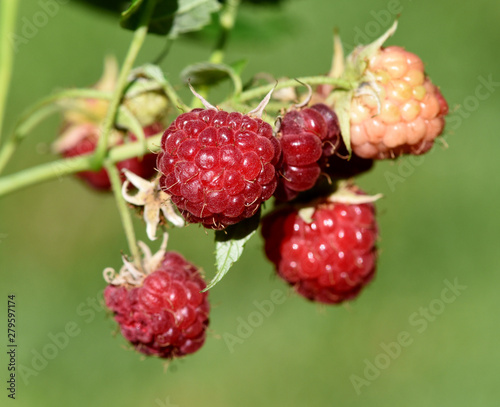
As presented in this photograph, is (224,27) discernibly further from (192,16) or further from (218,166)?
(218,166)

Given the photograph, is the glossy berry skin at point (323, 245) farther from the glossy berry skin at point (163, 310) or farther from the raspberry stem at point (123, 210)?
the raspberry stem at point (123, 210)

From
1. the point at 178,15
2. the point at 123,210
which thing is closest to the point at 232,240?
the point at 123,210

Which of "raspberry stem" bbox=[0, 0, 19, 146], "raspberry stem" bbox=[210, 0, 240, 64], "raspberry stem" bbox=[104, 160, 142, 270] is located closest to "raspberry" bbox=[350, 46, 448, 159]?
"raspberry stem" bbox=[210, 0, 240, 64]

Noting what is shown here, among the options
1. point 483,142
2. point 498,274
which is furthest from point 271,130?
point 483,142

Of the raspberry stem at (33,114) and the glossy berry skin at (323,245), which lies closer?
the raspberry stem at (33,114)

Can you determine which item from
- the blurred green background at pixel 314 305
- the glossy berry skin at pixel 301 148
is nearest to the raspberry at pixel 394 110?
the glossy berry skin at pixel 301 148

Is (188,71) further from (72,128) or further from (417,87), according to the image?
(72,128)
